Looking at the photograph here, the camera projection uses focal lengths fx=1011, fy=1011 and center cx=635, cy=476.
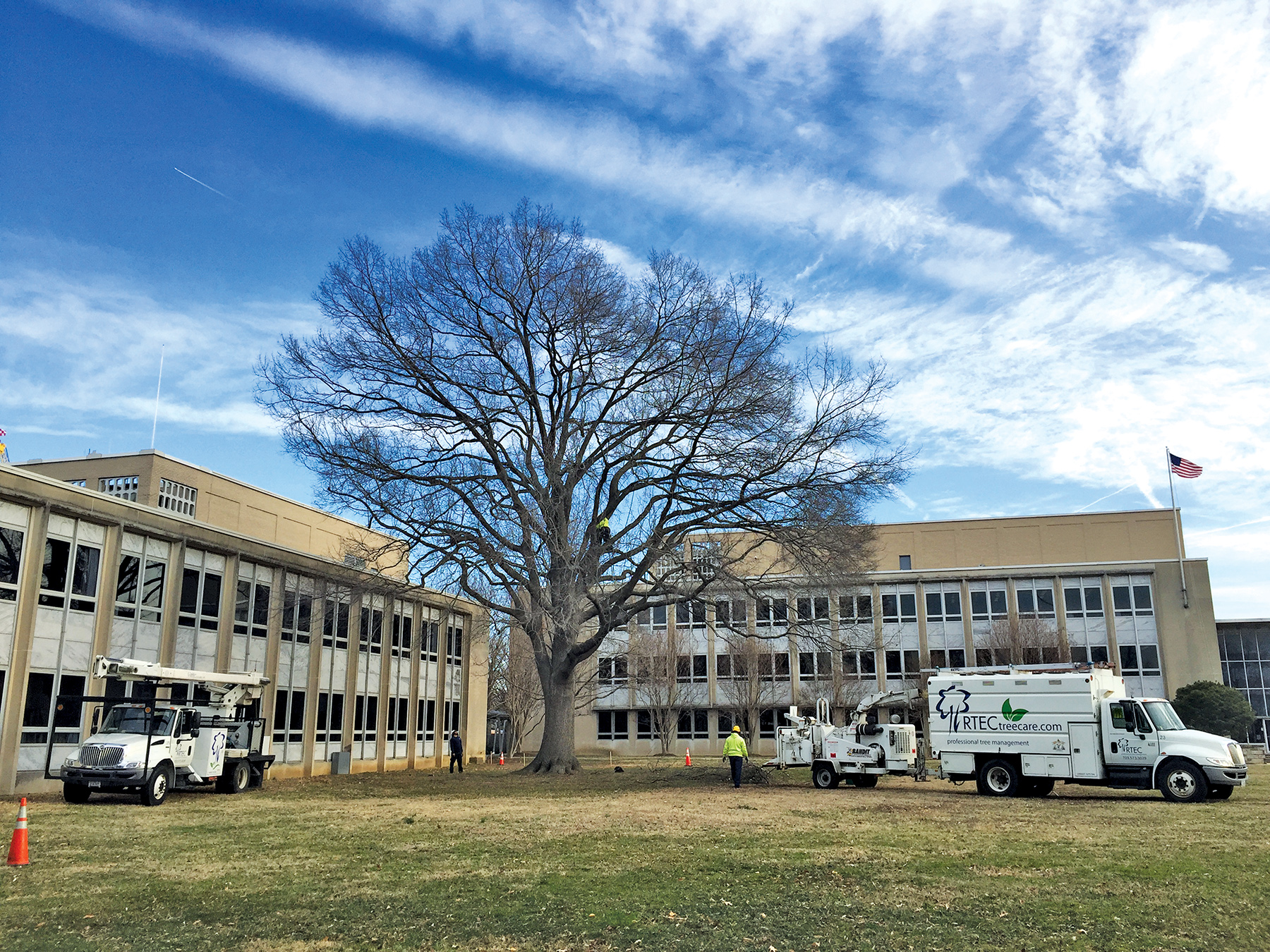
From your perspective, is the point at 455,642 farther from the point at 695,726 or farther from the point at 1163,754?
the point at 1163,754

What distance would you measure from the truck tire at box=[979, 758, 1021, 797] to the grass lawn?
3.93 metres

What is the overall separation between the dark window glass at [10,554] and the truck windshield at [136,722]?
4358 mm

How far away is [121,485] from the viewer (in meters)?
45.2

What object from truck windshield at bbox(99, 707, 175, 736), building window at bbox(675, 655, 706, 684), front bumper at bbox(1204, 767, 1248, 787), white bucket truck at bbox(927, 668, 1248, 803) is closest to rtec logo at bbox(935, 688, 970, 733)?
white bucket truck at bbox(927, 668, 1248, 803)

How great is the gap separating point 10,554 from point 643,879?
1899 cm

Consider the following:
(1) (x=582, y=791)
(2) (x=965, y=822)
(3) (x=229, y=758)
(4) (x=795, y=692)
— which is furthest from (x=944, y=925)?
(4) (x=795, y=692)

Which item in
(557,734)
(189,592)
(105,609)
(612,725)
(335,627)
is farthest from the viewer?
(612,725)

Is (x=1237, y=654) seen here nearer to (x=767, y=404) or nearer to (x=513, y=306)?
(x=767, y=404)

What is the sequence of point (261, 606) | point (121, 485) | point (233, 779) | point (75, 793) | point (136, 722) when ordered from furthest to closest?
1. point (121, 485)
2. point (261, 606)
3. point (233, 779)
4. point (136, 722)
5. point (75, 793)

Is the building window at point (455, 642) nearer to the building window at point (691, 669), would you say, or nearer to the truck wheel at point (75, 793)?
the building window at point (691, 669)

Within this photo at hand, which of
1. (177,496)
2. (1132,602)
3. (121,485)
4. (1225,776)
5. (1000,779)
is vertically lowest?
(1000,779)

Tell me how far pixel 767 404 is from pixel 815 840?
15983 millimetres

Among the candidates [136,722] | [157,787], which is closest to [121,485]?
[136,722]

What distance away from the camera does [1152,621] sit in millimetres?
60406
